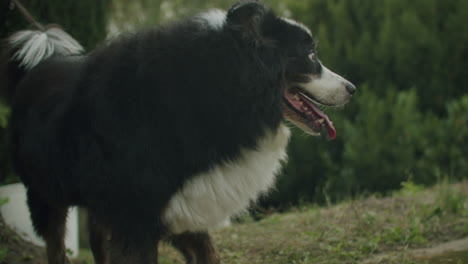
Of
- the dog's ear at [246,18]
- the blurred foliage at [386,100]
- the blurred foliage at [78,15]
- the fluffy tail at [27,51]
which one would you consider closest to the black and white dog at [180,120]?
the dog's ear at [246,18]

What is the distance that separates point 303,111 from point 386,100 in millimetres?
5882

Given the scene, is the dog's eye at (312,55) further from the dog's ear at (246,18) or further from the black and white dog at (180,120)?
the dog's ear at (246,18)

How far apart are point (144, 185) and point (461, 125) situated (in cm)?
665

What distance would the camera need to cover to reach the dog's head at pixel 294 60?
3.34 metres

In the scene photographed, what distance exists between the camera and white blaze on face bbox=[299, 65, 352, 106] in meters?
3.62

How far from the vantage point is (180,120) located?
327cm

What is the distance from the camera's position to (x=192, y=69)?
10.8 ft

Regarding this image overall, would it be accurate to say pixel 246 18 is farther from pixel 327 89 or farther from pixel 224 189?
pixel 224 189

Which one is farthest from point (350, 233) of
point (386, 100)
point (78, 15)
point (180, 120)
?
point (386, 100)

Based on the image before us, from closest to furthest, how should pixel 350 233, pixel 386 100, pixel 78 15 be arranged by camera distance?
pixel 350 233
pixel 78 15
pixel 386 100

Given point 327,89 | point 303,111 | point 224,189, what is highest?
point 327,89

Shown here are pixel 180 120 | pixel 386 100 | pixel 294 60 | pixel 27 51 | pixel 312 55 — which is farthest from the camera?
pixel 386 100

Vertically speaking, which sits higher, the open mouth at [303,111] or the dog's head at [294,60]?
the dog's head at [294,60]

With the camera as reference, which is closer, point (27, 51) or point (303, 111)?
point (303, 111)
